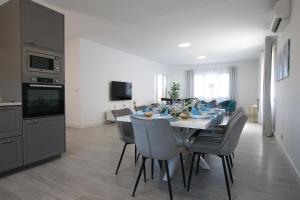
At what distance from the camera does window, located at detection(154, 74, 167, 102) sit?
391 inches

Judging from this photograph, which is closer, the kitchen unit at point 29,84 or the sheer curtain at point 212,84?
the kitchen unit at point 29,84

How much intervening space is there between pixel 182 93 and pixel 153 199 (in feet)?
30.9

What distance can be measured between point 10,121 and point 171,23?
354 cm

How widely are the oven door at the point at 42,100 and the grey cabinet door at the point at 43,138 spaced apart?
10 cm

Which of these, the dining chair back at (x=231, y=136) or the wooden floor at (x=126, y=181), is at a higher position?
the dining chair back at (x=231, y=136)

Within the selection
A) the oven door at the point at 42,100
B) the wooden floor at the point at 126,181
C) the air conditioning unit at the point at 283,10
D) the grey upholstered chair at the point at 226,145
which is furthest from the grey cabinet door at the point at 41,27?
the air conditioning unit at the point at 283,10

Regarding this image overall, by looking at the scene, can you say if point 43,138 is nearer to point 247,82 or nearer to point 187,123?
point 187,123

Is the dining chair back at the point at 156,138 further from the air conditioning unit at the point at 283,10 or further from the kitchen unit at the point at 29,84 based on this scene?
the air conditioning unit at the point at 283,10

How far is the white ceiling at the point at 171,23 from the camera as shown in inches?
122

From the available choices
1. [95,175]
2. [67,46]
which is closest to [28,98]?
[95,175]

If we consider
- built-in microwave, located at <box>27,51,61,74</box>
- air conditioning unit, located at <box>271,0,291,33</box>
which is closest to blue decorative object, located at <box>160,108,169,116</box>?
built-in microwave, located at <box>27,51,61,74</box>

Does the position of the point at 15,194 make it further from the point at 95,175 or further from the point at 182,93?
the point at 182,93

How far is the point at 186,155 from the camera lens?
10.7 feet

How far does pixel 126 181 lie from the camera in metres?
2.32
